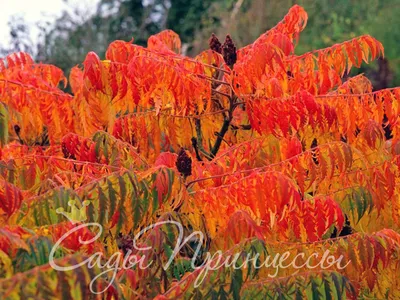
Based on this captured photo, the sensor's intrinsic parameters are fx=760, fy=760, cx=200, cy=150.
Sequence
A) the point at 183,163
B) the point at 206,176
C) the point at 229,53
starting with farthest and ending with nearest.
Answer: the point at 229,53
the point at 206,176
the point at 183,163

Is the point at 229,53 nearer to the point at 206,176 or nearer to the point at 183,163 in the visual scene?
the point at 206,176

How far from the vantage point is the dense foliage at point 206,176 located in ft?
9.31

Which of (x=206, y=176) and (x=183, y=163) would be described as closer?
(x=183, y=163)

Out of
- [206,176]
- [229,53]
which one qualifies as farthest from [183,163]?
[229,53]

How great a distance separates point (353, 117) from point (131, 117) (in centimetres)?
124

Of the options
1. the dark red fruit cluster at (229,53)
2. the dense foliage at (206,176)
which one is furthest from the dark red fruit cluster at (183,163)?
the dark red fruit cluster at (229,53)

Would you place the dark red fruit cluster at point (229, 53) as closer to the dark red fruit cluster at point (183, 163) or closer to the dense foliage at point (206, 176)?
the dense foliage at point (206, 176)

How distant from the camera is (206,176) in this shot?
3.80 meters

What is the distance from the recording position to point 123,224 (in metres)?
3.05

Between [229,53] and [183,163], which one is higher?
[229,53]

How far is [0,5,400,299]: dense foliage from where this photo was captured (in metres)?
2.84

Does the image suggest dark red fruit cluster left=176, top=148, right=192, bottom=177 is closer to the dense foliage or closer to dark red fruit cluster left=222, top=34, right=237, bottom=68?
the dense foliage

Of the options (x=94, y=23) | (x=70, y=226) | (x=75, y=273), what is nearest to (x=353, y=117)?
(x=70, y=226)

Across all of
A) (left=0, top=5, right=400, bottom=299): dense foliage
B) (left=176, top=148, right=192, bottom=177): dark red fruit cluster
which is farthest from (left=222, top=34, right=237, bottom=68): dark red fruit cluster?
(left=176, top=148, right=192, bottom=177): dark red fruit cluster
